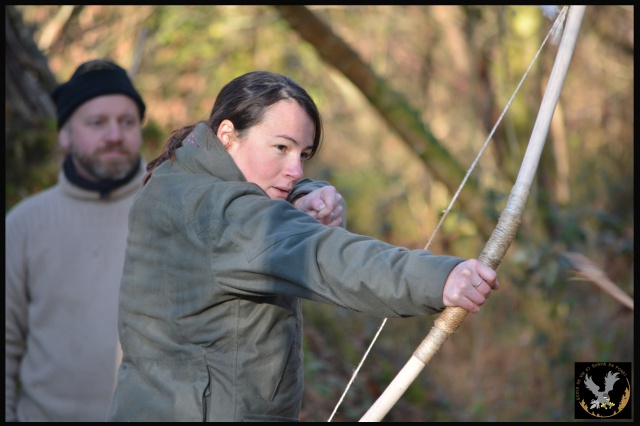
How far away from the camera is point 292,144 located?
2170 mm

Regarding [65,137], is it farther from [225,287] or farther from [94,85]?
[225,287]

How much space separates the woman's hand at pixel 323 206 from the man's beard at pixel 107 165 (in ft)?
6.19

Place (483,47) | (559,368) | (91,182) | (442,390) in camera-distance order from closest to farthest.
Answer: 1. (91,182)
2. (559,368)
3. (442,390)
4. (483,47)

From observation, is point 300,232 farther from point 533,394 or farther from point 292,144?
point 533,394

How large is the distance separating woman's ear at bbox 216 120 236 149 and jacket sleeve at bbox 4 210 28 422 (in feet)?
6.93

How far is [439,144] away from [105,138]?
10.5ft

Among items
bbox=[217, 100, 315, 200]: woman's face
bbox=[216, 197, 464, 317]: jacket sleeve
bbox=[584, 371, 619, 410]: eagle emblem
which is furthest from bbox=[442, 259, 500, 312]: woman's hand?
bbox=[584, 371, 619, 410]: eagle emblem

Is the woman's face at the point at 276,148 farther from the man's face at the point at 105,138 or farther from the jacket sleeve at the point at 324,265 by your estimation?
Answer: the man's face at the point at 105,138

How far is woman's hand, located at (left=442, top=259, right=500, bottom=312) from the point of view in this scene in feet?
5.67

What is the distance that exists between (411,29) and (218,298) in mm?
9867

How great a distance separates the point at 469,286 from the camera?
5.67 feet

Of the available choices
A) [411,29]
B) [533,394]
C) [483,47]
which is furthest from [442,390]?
[411,29]

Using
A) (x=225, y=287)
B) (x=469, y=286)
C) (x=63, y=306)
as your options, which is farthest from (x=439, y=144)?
(x=469, y=286)

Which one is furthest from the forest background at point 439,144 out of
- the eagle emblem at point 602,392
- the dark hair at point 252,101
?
the dark hair at point 252,101
